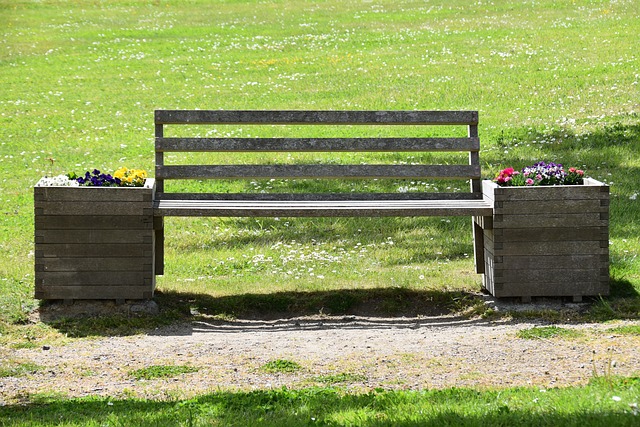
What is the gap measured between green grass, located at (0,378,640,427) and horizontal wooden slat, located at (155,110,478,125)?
10.6 ft

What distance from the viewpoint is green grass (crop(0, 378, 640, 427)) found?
4191 millimetres

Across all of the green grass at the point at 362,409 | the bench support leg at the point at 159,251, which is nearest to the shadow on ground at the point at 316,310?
the bench support leg at the point at 159,251

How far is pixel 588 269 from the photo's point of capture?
7129mm

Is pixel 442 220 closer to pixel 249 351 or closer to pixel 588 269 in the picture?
pixel 588 269

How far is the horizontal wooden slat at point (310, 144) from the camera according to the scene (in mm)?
7805

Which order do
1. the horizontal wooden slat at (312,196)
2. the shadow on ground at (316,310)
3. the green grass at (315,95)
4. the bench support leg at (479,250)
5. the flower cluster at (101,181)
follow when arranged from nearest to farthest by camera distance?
the shadow on ground at (316,310) < the flower cluster at (101,181) < the bench support leg at (479,250) < the horizontal wooden slat at (312,196) < the green grass at (315,95)

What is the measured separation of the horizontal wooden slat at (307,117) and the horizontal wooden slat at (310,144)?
15 cm

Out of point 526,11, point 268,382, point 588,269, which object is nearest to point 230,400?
point 268,382

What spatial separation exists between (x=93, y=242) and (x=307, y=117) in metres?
2.01

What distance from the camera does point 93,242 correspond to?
713cm

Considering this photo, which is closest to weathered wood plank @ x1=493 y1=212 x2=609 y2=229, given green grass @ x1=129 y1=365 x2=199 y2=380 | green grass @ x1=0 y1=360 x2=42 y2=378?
green grass @ x1=129 y1=365 x2=199 y2=380

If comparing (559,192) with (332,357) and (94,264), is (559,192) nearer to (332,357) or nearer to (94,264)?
(332,357)

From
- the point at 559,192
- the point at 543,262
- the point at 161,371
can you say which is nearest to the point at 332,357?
the point at 161,371

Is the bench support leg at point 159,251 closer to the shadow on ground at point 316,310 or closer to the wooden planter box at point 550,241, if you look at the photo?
the shadow on ground at point 316,310
